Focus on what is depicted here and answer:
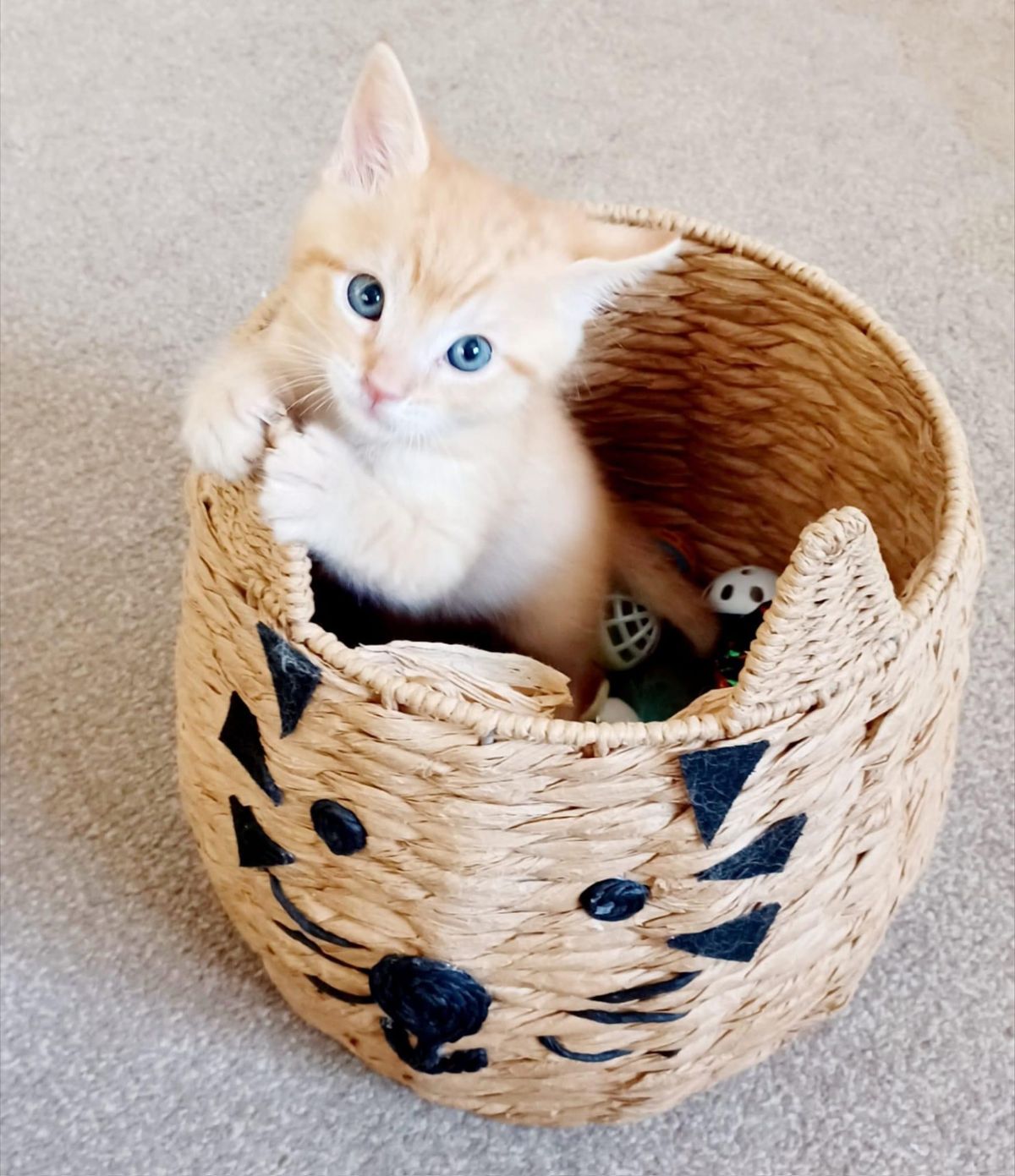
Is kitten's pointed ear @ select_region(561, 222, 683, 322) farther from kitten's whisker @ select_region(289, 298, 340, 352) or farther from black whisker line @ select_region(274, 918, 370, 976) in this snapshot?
black whisker line @ select_region(274, 918, 370, 976)

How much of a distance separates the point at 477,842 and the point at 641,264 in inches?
17.6

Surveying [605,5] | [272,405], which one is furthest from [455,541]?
[605,5]

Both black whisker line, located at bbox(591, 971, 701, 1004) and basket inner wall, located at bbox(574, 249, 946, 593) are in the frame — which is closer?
black whisker line, located at bbox(591, 971, 701, 1004)

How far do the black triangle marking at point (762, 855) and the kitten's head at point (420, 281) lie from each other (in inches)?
15.4

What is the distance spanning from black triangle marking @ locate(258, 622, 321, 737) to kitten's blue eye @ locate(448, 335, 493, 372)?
0.85ft

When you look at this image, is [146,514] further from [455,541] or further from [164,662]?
[455,541]

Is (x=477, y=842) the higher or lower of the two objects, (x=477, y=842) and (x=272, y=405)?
the lower

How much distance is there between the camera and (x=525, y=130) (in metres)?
2.08

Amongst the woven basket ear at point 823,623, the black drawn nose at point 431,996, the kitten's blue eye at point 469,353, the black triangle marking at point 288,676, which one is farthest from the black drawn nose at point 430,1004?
the kitten's blue eye at point 469,353

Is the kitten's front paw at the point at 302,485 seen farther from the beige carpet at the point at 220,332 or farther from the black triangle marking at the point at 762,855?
the beige carpet at the point at 220,332

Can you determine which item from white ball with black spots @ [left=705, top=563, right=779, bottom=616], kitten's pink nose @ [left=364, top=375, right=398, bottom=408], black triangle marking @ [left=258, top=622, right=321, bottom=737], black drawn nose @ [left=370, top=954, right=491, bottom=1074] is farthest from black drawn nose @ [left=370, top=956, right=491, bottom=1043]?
white ball with black spots @ [left=705, top=563, right=779, bottom=616]

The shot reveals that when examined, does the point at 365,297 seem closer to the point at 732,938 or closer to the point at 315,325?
the point at 315,325

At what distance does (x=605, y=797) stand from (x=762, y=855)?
0.50 feet

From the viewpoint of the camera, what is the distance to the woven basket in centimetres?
80
